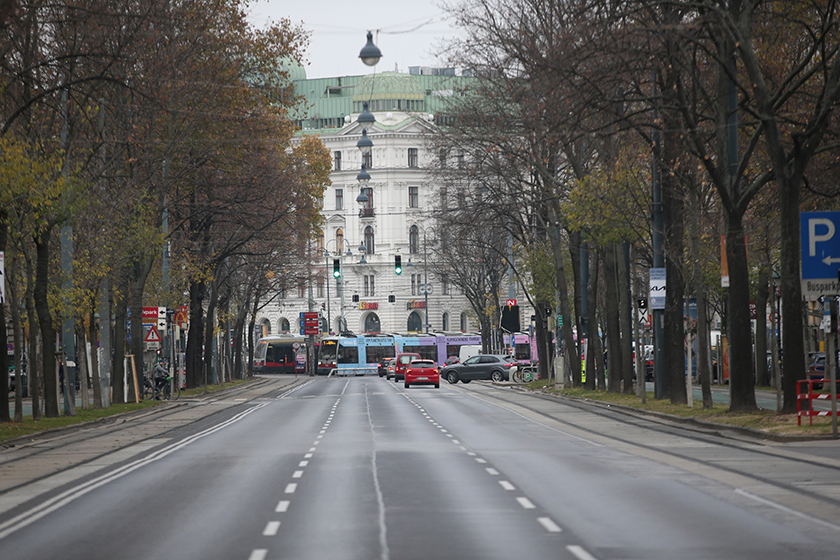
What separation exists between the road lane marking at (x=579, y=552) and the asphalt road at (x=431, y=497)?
1.0 inches

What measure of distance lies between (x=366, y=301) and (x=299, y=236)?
6641 cm

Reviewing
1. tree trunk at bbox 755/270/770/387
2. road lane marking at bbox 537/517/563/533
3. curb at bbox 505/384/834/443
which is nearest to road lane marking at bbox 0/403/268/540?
road lane marking at bbox 537/517/563/533

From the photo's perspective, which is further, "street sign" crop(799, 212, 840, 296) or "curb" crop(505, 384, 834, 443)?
"curb" crop(505, 384, 834, 443)

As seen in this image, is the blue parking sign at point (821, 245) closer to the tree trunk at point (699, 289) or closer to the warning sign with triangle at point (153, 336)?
the tree trunk at point (699, 289)

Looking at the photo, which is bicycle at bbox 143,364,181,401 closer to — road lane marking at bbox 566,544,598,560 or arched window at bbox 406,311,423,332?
road lane marking at bbox 566,544,598,560

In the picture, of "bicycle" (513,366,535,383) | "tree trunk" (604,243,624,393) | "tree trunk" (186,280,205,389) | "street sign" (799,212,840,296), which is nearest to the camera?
"street sign" (799,212,840,296)

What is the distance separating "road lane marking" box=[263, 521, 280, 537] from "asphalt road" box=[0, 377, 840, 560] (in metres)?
0.02

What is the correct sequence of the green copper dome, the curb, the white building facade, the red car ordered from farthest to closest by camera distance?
the white building facade → the green copper dome → the red car → the curb

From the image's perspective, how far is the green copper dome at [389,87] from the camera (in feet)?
415

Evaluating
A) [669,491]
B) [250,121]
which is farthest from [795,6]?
[250,121]

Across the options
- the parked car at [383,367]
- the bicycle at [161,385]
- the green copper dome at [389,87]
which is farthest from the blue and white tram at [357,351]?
the bicycle at [161,385]

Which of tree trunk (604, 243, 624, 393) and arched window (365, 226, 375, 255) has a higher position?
arched window (365, 226, 375, 255)

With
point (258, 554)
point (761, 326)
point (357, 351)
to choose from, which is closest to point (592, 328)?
point (761, 326)

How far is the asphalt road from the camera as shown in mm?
10633
